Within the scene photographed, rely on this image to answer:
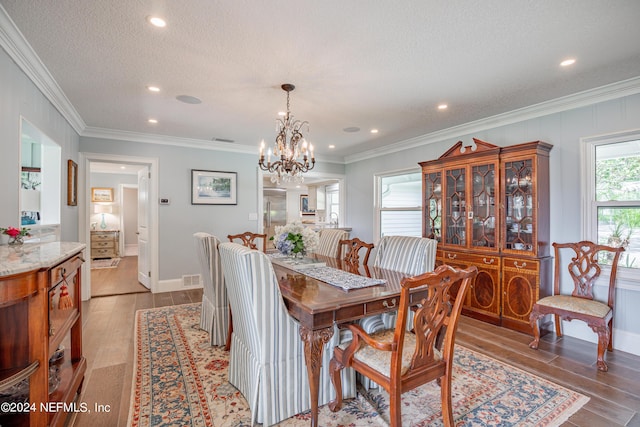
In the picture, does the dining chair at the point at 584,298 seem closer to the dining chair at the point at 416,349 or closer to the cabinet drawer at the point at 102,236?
the dining chair at the point at 416,349

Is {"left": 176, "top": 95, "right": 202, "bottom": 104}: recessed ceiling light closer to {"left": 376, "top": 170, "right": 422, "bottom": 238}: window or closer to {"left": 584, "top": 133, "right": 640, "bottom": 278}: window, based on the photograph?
{"left": 376, "top": 170, "right": 422, "bottom": 238}: window

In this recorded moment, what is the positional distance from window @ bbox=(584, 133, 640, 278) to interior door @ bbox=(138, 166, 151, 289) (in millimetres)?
5626

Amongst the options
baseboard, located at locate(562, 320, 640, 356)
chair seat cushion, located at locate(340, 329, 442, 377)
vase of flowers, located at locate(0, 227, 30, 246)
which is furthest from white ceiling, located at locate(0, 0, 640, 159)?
baseboard, located at locate(562, 320, 640, 356)

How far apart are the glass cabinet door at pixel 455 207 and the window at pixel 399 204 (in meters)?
1.11

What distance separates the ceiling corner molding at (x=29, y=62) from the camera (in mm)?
1888

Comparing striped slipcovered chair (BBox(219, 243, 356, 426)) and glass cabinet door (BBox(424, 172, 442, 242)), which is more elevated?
glass cabinet door (BBox(424, 172, 442, 242))

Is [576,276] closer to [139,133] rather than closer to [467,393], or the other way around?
[467,393]

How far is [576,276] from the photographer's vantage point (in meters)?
2.94

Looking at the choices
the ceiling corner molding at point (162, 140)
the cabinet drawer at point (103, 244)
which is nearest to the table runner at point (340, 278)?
the ceiling corner molding at point (162, 140)

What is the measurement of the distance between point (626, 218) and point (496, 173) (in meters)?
1.16

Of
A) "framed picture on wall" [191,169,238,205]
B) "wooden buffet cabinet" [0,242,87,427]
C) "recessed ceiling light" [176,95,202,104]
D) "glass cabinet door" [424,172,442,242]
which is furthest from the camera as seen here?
"framed picture on wall" [191,169,238,205]

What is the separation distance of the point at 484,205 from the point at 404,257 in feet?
4.94

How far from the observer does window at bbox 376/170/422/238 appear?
202 inches

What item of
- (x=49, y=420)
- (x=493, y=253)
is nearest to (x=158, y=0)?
(x=49, y=420)
